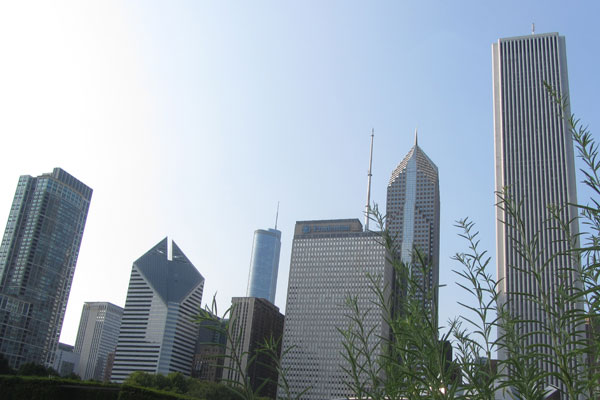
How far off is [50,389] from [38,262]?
16672 centimetres

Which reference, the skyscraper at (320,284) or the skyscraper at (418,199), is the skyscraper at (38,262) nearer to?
the skyscraper at (320,284)

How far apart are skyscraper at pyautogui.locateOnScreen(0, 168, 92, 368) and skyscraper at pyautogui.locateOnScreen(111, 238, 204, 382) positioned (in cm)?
2340

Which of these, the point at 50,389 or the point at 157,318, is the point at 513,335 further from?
the point at 157,318

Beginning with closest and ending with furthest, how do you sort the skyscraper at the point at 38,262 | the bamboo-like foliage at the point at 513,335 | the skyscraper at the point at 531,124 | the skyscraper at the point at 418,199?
the bamboo-like foliage at the point at 513,335
the skyscraper at the point at 531,124
the skyscraper at the point at 38,262
the skyscraper at the point at 418,199

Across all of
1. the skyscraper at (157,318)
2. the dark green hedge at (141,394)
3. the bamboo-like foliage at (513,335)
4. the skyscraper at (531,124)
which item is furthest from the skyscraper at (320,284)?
the bamboo-like foliage at (513,335)

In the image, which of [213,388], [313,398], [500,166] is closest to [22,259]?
[313,398]

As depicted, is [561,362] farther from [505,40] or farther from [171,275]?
[171,275]

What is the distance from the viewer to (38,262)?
177 meters

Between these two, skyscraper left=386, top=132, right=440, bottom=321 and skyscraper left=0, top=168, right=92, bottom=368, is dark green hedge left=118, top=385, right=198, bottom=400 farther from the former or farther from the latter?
skyscraper left=0, top=168, right=92, bottom=368

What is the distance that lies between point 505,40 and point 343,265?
277 ft

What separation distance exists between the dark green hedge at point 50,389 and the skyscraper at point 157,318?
150 m

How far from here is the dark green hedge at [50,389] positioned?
93.5ft

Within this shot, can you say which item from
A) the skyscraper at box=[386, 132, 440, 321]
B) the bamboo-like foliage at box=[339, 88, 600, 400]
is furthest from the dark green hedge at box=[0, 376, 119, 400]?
the skyscraper at box=[386, 132, 440, 321]

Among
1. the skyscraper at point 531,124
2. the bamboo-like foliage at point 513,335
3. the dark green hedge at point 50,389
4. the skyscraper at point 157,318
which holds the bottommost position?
the dark green hedge at point 50,389
